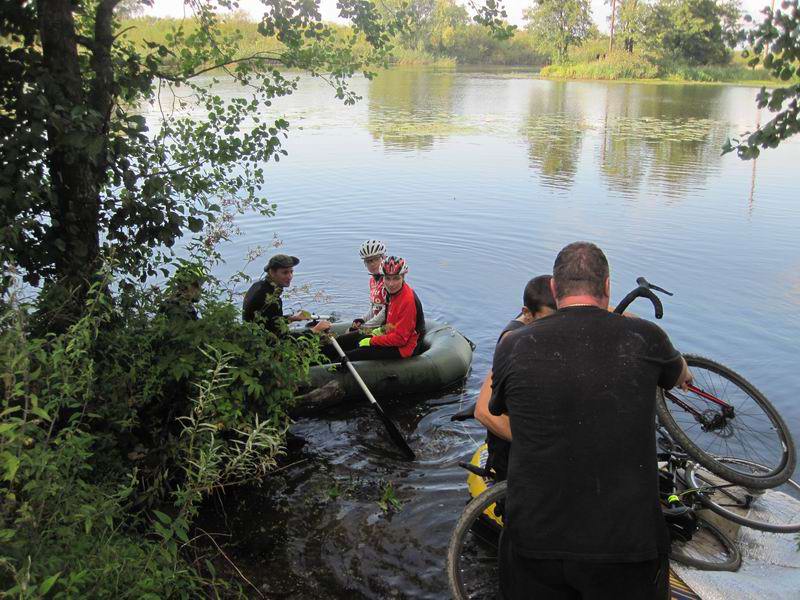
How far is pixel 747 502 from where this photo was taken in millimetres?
4152

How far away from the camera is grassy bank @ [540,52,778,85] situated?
151 ft

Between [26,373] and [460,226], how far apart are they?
1103cm

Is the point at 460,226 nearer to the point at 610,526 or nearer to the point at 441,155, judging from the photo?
the point at 441,155

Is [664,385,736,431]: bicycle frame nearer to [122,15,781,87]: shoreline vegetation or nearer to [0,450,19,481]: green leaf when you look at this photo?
[0,450,19,481]: green leaf

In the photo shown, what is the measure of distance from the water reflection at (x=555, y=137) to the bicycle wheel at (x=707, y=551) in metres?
12.7

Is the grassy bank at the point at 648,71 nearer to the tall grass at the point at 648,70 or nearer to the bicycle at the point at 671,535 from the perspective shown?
the tall grass at the point at 648,70

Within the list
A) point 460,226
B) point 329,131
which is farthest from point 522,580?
point 329,131

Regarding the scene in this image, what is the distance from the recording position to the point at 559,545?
2330 millimetres

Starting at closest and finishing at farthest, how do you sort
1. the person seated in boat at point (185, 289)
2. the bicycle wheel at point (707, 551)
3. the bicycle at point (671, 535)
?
the bicycle at point (671, 535)
the bicycle wheel at point (707, 551)
the person seated in boat at point (185, 289)

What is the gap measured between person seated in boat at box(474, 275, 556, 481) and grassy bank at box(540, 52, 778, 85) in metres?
46.9

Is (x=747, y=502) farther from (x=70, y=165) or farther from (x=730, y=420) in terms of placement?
(x=70, y=165)

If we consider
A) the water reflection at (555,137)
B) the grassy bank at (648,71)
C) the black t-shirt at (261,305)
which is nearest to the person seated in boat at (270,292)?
the black t-shirt at (261,305)

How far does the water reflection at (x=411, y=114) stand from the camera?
71.4 ft

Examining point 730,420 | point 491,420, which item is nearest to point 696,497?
point 730,420
